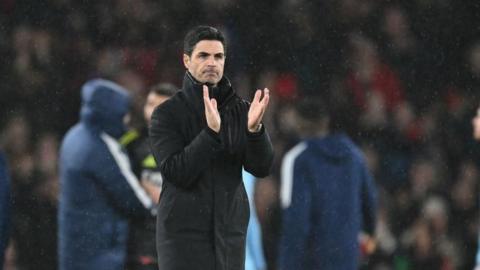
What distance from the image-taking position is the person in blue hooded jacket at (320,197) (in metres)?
7.05

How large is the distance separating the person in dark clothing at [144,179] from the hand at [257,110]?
83.7 inches

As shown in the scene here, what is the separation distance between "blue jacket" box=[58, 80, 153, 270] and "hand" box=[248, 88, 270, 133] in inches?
87.4

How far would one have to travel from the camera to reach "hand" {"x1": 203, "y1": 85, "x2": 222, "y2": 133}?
14.6 feet

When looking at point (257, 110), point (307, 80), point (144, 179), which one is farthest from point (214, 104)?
point (307, 80)

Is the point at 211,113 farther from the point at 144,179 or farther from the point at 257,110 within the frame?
the point at 144,179

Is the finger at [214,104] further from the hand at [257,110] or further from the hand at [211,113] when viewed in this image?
the hand at [257,110]

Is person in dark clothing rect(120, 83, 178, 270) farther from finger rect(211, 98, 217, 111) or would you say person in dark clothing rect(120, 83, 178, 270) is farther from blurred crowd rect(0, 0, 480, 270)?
blurred crowd rect(0, 0, 480, 270)

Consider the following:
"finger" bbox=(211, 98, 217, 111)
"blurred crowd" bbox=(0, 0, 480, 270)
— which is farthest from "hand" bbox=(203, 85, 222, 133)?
"blurred crowd" bbox=(0, 0, 480, 270)

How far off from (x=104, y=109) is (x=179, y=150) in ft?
7.50

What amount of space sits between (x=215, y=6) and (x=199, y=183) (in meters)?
6.14

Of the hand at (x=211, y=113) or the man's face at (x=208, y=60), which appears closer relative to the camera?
the hand at (x=211, y=113)

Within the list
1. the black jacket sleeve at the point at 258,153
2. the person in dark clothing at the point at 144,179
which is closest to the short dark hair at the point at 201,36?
the black jacket sleeve at the point at 258,153

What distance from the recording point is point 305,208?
23.1 ft

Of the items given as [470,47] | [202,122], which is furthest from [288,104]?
[202,122]
